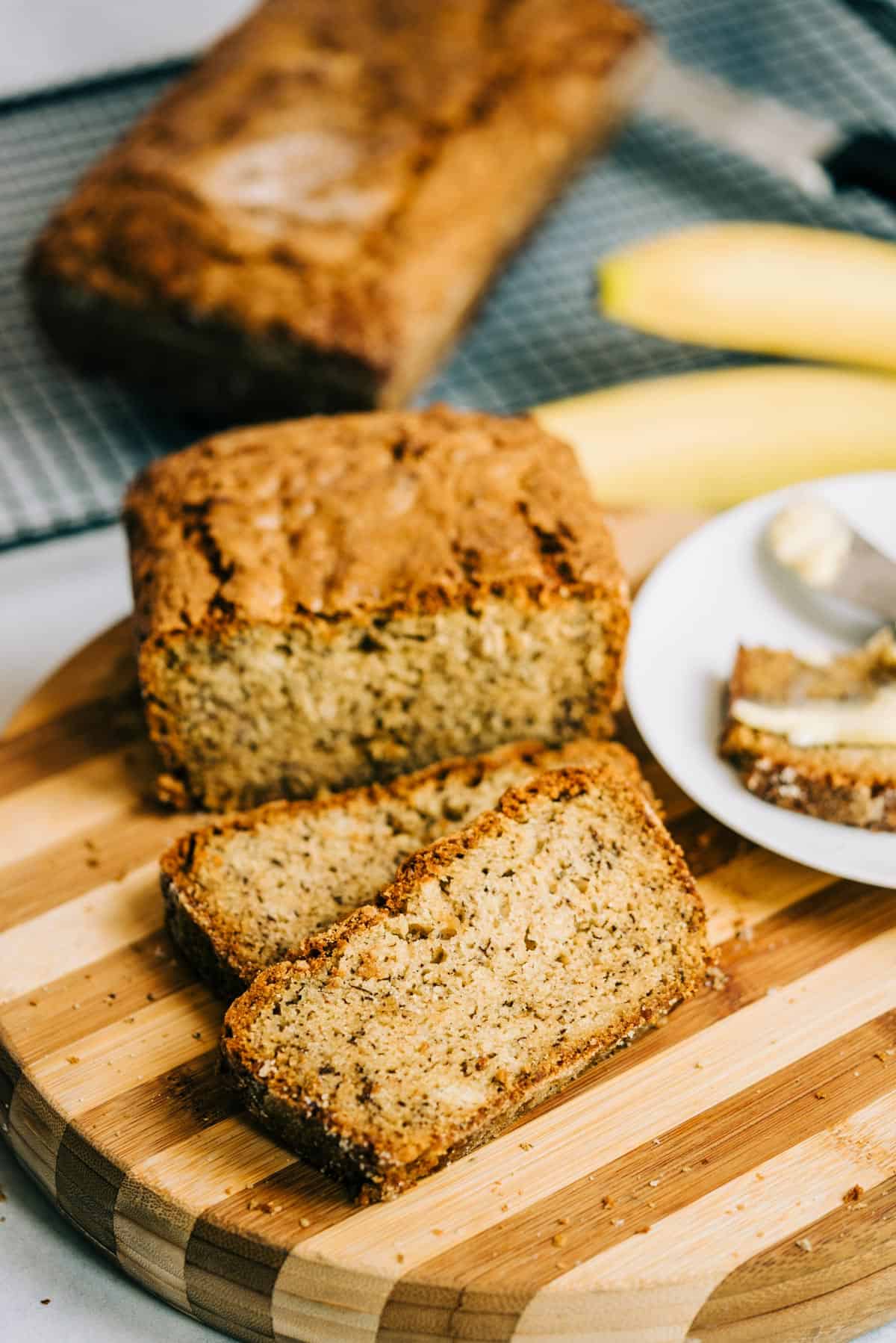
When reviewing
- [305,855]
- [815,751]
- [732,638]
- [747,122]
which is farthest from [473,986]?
[747,122]

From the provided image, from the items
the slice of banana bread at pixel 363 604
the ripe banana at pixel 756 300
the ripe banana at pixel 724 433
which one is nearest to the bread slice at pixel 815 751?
the slice of banana bread at pixel 363 604

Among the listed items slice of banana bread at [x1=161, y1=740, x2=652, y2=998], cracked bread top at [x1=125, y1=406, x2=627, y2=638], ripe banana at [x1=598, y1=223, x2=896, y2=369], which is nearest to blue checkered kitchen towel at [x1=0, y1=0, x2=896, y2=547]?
ripe banana at [x1=598, y1=223, x2=896, y2=369]

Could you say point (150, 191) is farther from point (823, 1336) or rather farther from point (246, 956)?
point (823, 1336)

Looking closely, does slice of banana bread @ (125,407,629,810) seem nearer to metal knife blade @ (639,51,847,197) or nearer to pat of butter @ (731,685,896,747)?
pat of butter @ (731,685,896,747)

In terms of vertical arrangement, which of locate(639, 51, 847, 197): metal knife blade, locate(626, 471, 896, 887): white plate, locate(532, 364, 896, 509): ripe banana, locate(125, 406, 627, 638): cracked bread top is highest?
locate(639, 51, 847, 197): metal knife blade

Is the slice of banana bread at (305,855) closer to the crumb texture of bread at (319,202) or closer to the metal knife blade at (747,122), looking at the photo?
the crumb texture of bread at (319,202)

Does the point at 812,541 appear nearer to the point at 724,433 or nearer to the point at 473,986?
the point at 724,433
